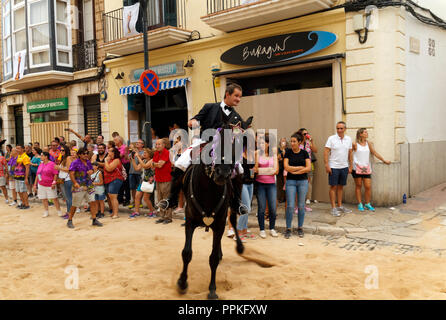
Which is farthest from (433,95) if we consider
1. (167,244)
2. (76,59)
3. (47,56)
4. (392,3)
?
(47,56)

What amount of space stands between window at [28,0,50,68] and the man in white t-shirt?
12.9 metres

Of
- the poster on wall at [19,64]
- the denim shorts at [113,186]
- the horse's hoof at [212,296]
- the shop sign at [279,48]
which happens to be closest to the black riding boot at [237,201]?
the horse's hoof at [212,296]

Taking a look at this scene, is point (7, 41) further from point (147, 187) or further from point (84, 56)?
point (147, 187)

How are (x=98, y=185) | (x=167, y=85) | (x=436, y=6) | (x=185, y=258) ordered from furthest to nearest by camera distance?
1. (x=167, y=85)
2. (x=436, y=6)
3. (x=98, y=185)
4. (x=185, y=258)

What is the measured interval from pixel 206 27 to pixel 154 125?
4.43 m

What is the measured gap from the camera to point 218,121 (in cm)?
466

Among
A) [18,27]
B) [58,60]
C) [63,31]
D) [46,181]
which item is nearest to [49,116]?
[58,60]

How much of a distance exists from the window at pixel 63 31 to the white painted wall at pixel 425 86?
13172 millimetres

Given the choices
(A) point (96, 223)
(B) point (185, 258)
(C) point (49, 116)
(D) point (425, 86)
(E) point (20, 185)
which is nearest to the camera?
(B) point (185, 258)

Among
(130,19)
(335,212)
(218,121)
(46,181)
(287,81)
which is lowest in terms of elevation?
(335,212)

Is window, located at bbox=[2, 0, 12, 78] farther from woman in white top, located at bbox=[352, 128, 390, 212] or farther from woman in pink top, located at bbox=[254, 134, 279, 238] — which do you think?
woman in white top, located at bbox=[352, 128, 390, 212]

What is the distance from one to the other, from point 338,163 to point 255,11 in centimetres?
454

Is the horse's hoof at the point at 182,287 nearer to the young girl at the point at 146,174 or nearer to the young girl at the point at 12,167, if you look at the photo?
the young girl at the point at 146,174

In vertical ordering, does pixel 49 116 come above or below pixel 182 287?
above
